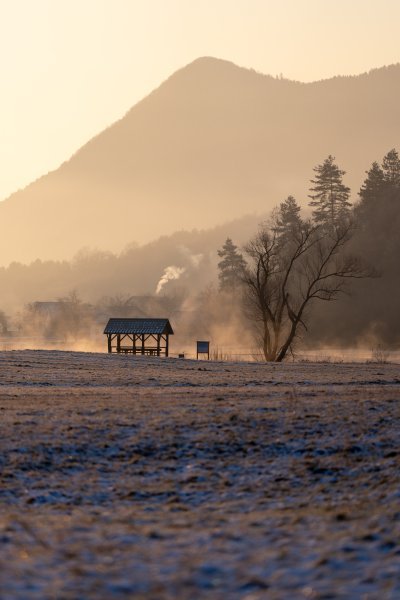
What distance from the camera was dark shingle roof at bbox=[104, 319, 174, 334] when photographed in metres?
76.0

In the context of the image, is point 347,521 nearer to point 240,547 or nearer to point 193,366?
point 240,547

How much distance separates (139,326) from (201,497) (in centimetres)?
Answer: 6199

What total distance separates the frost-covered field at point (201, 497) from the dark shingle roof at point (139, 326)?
161 feet

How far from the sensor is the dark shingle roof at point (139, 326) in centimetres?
7600

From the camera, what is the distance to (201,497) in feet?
48.9

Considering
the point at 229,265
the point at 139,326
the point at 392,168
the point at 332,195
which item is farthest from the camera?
the point at 229,265

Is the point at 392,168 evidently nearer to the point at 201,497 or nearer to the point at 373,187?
the point at 373,187

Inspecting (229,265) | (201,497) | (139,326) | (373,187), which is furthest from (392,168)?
(201,497)

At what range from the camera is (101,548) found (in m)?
11.7

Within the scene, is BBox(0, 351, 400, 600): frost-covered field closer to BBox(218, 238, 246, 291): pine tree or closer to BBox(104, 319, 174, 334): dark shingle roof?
BBox(104, 319, 174, 334): dark shingle roof

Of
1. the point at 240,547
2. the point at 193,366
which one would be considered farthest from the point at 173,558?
the point at 193,366

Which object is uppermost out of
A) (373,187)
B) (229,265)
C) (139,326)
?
(373,187)

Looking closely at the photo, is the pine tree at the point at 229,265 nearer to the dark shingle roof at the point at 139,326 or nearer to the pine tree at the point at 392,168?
the pine tree at the point at 392,168

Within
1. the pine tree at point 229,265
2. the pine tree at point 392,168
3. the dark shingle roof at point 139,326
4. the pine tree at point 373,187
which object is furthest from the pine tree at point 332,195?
the dark shingle roof at point 139,326
